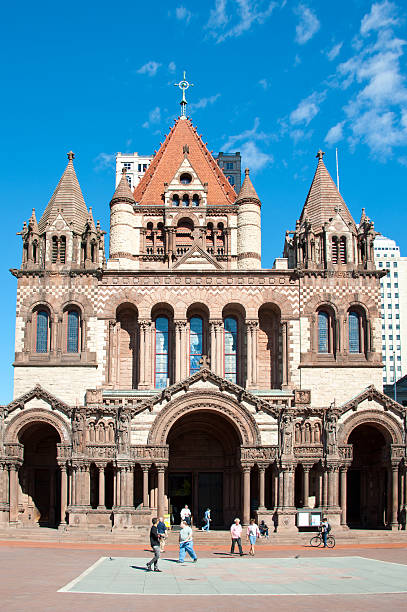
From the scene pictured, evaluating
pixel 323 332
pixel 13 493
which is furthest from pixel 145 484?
pixel 323 332

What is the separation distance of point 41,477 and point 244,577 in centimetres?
2627

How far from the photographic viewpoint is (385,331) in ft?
452

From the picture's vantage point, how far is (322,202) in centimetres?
5256

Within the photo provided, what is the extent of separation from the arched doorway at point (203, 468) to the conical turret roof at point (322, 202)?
15.7 m

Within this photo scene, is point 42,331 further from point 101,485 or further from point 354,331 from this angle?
point 354,331

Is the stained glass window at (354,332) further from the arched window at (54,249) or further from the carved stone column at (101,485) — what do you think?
the arched window at (54,249)

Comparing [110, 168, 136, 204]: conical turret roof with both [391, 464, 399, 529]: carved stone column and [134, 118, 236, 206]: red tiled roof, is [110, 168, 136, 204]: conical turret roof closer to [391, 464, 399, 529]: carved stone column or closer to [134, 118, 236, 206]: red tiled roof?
[134, 118, 236, 206]: red tiled roof

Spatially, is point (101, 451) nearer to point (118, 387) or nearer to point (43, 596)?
point (118, 387)

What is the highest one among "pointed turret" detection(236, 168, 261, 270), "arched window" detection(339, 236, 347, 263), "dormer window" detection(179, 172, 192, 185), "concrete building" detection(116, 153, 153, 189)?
"concrete building" detection(116, 153, 153, 189)

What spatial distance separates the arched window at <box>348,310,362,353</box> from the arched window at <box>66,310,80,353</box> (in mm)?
17767

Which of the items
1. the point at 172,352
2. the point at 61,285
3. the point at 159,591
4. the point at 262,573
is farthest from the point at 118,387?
the point at 159,591

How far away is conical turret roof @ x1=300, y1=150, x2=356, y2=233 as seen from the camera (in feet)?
170

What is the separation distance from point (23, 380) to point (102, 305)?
685 centimetres

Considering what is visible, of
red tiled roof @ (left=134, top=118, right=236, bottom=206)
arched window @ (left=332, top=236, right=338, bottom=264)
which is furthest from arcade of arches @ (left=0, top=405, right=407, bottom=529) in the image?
red tiled roof @ (left=134, top=118, right=236, bottom=206)
